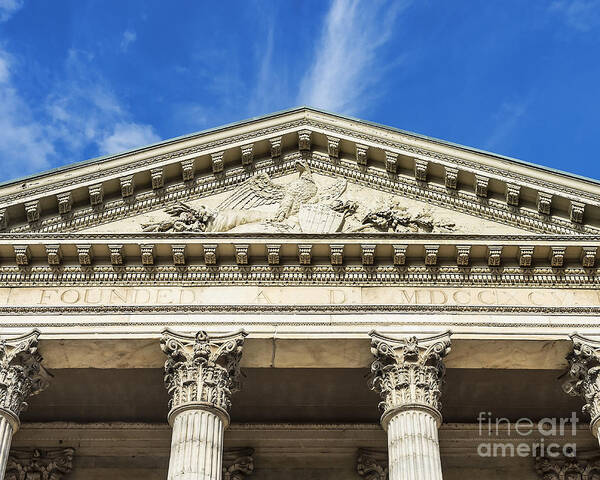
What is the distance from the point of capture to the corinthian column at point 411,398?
1912cm

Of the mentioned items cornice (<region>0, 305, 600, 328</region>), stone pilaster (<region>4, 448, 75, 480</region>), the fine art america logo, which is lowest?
stone pilaster (<region>4, 448, 75, 480</region>)

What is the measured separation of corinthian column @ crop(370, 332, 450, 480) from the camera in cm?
1912

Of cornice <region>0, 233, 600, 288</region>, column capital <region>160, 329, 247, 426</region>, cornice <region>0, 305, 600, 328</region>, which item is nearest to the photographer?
column capital <region>160, 329, 247, 426</region>

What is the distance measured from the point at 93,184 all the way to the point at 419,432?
9.59 m

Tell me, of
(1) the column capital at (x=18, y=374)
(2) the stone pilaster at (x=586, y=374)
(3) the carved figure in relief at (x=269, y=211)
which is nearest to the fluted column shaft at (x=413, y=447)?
(2) the stone pilaster at (x=586, y=374)

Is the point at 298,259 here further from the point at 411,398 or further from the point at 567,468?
the point at 567,468

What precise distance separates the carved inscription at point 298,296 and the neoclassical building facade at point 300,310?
0.04 m

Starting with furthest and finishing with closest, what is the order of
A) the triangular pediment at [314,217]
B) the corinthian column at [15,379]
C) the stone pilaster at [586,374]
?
the triangular pediment at [314,217] < the stone pilaster at [586,374] < the corinthian column at [15,379]

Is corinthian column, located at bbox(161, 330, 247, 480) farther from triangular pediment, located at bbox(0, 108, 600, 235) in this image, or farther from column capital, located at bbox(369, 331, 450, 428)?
triangular pediment, located at bbox(0, 108, 600, 235)

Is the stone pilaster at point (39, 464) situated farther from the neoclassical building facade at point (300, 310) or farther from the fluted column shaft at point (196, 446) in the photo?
the fluted column shaft at point (196, 446)

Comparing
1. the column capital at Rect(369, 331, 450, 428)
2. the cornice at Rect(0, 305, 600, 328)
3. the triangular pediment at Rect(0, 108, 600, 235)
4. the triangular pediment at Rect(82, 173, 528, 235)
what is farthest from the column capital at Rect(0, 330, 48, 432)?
the column capital at Rect(369, 331, 450, 428)

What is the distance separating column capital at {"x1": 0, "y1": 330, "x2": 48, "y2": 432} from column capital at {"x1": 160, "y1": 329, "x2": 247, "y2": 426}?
8.57 ft

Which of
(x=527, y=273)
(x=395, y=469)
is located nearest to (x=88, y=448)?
(x=395, y=469)

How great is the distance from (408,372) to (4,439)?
7870 millimetres
